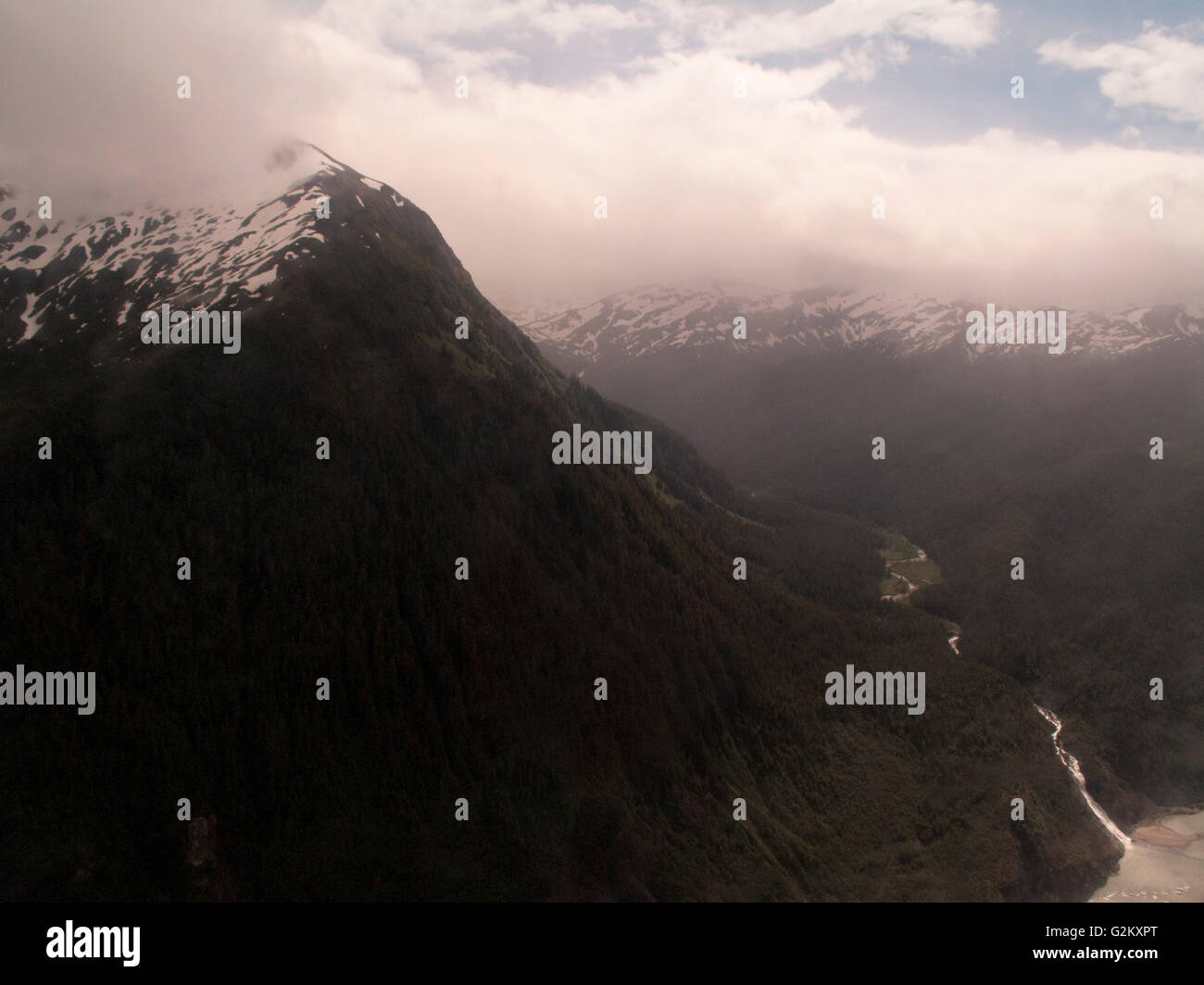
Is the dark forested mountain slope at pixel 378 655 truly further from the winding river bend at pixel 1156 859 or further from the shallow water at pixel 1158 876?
the winding river bend at pixel 1156 859

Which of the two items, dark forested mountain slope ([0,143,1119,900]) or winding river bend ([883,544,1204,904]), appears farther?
winding river bend ([883,544,1204,904])

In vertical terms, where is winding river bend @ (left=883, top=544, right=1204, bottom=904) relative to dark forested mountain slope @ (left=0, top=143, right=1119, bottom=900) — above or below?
below

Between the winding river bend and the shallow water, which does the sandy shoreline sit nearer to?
the winding river bend

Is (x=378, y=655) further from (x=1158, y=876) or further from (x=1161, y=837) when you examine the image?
(x=1161, y=837)

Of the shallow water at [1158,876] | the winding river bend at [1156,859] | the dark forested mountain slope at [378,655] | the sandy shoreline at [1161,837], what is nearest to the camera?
the dark forested mountain slope at [378,655]

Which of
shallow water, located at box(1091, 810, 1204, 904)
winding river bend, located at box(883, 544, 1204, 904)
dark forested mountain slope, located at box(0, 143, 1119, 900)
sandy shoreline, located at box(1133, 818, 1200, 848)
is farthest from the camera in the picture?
sandy shoreline, located at box(1133, 818, 1200, 848)

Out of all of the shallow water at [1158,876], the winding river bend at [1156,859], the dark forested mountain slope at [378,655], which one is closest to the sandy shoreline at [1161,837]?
the winding river bend at [1156,859]

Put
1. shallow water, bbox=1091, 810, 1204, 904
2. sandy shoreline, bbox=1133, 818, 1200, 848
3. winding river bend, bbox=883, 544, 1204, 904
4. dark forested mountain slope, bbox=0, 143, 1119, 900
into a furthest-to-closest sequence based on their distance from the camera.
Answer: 1. sandy shoreline, bbox=1133, 818, 1200, 848
2. winding river bend, bbox=883, 544, 1204, 904
3. shallow water, bbox=1091, 810, 1204, 904
4. dark forested mountain slope, bbox=0, 143, 1119, 900

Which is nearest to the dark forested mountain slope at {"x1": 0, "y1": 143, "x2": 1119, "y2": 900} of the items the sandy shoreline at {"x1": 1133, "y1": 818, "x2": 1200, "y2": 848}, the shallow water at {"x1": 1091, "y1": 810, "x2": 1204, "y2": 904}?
the shallow water at {"x1": 1091, "y1": 810, "x2": 1204, "y2": 904}

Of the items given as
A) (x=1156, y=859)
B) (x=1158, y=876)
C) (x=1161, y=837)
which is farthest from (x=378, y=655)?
(x=1161, y=837)
